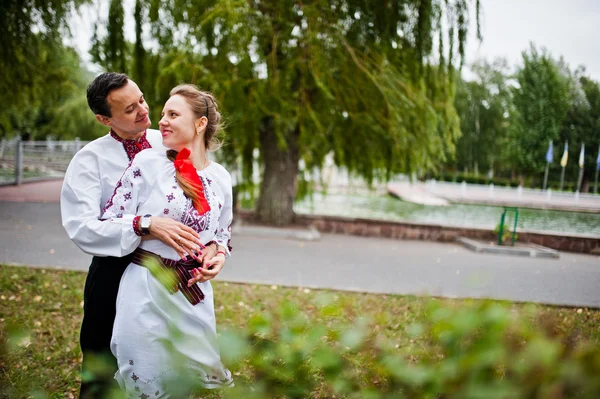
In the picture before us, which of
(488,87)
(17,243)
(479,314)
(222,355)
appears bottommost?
(17,243)

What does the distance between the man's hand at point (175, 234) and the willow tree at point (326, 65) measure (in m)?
6.05

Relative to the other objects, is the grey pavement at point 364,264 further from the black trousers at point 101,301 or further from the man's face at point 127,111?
the man's face at point 127,111

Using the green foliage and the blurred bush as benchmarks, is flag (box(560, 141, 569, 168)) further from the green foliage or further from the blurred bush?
the blurred bush

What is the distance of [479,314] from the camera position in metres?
1.03

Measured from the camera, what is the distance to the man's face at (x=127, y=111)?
7.13 ft

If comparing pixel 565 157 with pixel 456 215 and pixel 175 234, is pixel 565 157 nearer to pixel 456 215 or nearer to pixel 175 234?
pixel 456 215

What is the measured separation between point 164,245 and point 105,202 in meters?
0.39

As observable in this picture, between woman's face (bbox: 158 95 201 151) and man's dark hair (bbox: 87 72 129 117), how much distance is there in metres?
0.27

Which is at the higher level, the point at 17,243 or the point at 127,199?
the point at 127,199

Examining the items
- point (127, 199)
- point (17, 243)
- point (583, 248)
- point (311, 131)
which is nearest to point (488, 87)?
point (583, 248)

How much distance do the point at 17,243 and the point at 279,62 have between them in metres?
5.34

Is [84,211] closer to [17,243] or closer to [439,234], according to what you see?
[17,243]

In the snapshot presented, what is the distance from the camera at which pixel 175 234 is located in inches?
77.1

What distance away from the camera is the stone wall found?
432 inches
